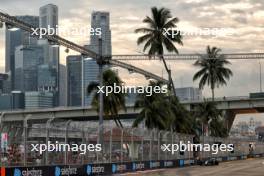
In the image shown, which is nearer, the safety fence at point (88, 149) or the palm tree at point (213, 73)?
the safety fence at point (88, 149)

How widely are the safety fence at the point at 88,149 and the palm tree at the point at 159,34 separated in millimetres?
21130

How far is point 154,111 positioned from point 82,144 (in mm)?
44697

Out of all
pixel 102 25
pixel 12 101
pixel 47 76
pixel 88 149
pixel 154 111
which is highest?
pixel 47 76

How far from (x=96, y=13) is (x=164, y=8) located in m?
15.2

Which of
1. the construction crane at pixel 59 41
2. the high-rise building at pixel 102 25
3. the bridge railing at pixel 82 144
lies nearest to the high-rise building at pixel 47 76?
the high-rise building at pixel 102 25

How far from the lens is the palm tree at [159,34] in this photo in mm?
79412

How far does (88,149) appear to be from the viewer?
114 ft

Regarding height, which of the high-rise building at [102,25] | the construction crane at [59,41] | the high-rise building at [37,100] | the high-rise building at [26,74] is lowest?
the construction crane at [59,41]

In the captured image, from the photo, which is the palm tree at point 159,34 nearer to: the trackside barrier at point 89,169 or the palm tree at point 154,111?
the palm tree at point 154,111

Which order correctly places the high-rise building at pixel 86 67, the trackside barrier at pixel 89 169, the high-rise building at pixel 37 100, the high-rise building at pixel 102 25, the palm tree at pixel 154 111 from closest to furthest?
the trackside barrier at pixel 89 169
the high-rise building at pixel 86 67
the high-rise building at pixel 102 25
the palm tree at pixel 154 111
the high-rise building at pixel 37 100

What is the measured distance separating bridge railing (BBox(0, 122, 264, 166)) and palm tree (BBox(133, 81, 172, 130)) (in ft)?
53.7

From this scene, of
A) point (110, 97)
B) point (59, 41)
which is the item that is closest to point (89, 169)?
point (59, 41)

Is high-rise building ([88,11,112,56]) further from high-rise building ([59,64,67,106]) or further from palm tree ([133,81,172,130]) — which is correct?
high-rise building ([59,64,67,106])

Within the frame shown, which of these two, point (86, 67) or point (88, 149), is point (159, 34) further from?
point (88, 149)
